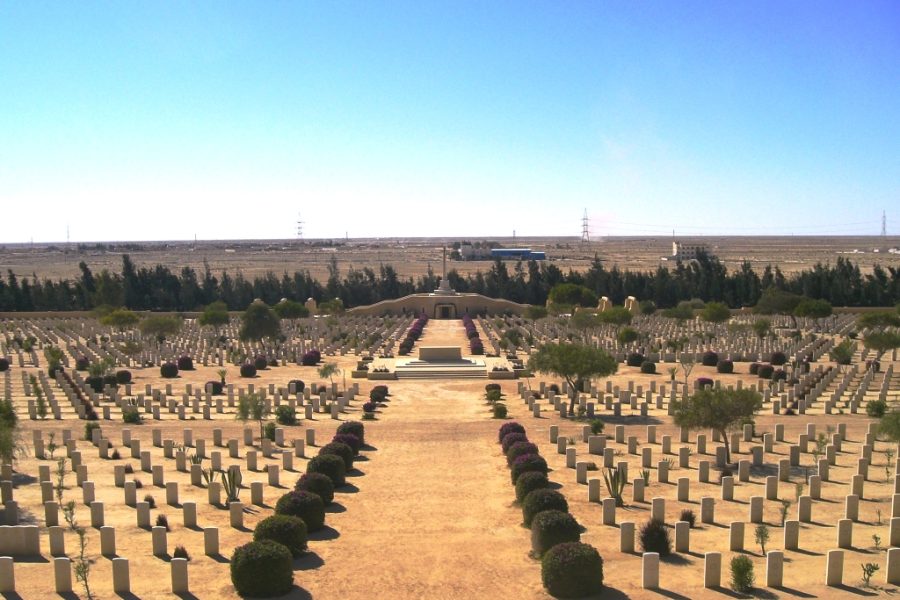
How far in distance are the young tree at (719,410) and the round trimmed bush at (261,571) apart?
13067 mm

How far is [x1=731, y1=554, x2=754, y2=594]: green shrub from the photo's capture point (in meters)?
13.9

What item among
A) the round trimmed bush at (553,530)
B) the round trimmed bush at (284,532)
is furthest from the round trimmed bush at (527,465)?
the round trimmed bush at (284,532)

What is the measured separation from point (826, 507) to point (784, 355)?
2664cm

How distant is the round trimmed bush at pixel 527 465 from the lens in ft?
67.3

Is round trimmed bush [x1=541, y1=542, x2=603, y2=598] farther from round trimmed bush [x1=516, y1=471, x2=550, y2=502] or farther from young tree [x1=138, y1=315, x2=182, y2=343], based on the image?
young tree [x1=138, y1=315, x2=182, y2=343]

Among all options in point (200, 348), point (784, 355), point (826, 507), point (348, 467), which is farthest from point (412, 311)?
point (826, 507)

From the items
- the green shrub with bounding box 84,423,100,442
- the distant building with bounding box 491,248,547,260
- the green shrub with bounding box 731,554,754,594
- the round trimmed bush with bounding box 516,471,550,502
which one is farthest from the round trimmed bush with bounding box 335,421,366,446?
the distant building with bounding box 491,248,547,260

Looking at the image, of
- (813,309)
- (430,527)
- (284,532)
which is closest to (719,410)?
(430,527)

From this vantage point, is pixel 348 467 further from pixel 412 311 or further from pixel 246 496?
pixel 412 311

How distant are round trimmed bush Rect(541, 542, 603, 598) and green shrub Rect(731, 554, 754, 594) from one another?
2.01 m

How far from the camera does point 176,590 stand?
46.1ft

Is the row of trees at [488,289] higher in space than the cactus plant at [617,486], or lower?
higher

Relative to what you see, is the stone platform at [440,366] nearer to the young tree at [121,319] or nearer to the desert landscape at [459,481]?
the desert landscape at [459,481]

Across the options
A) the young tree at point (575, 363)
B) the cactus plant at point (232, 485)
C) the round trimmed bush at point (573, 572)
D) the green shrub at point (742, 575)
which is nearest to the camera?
the round trimmed bush at point (573, 572)
